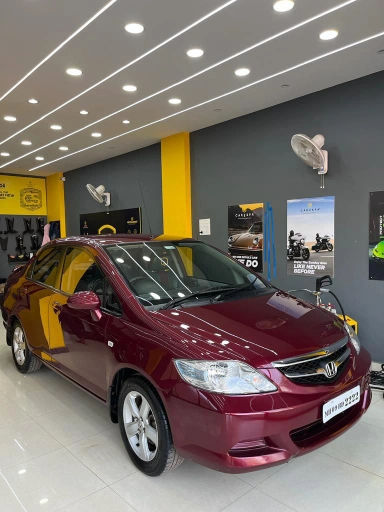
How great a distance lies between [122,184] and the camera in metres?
7.18

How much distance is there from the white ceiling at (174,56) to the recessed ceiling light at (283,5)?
2.0 inches

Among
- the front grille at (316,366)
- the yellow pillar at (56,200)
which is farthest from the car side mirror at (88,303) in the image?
the yellow pillar at (56,200)

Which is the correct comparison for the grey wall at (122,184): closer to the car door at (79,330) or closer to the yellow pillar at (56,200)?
the yellow pillar at (56,200)

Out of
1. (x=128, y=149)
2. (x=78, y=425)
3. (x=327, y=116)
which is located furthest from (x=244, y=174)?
(x=78, y=425)

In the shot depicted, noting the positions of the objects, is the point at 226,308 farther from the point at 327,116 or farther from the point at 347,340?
the point at 327,116

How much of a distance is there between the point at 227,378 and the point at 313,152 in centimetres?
301

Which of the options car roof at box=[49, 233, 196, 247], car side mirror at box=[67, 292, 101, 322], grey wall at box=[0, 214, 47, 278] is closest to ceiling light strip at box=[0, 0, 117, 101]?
car roof at box=[49, 233, 196, 247]

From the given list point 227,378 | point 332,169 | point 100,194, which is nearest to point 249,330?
point 227,378

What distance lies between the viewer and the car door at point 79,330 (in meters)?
2.25

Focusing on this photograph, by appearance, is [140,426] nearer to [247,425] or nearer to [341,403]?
[247,425]

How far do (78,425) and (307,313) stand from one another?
1.71 meters

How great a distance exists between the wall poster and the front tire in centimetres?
497

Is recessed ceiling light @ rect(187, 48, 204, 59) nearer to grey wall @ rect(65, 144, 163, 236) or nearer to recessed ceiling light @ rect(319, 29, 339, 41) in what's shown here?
recessed ceiling light @ rect(319, 29, 339, 41)

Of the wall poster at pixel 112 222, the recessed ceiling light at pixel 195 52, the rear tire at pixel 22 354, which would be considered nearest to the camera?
the recessed ceiling light at pixel 195 52
